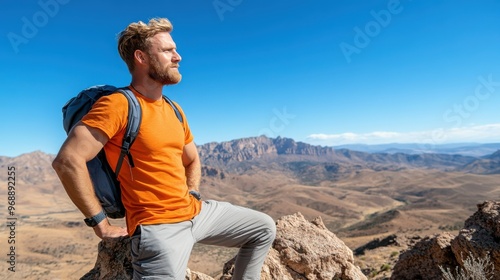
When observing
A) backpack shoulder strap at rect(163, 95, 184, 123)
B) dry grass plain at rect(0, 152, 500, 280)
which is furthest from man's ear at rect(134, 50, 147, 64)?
dry grass plain at rect(0, 152, 500, 280)

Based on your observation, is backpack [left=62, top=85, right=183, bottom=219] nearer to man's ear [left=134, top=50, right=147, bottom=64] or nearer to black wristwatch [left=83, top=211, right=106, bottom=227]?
black wristwatch [left=83, top=211, right=106, bottom=227]

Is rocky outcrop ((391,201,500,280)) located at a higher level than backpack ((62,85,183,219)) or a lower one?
lower

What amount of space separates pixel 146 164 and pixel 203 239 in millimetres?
941

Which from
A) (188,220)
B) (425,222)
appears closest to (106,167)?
(188,220)

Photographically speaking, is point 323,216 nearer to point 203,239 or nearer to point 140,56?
point 203,239

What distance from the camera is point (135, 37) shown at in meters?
2.90

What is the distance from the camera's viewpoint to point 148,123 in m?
2.71

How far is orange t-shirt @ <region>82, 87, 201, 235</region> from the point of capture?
8.20 feet

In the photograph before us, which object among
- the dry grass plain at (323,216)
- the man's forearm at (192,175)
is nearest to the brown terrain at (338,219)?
the dry grass plain at (323,216)

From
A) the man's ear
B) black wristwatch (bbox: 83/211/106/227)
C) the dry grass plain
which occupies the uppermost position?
the man's ear

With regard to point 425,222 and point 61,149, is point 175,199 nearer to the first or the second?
point 61,149

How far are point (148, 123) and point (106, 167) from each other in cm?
55

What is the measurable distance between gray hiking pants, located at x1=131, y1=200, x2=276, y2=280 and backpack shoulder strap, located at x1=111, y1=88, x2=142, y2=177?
59cm

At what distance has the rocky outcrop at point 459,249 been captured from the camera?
5.83m
